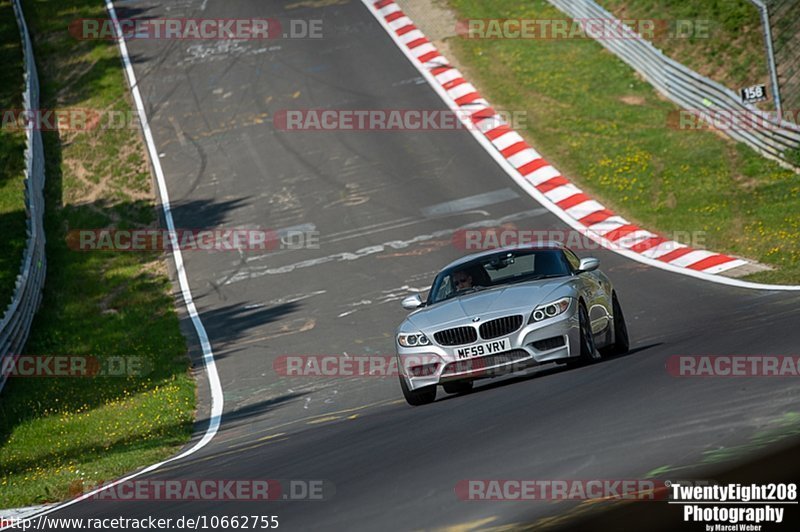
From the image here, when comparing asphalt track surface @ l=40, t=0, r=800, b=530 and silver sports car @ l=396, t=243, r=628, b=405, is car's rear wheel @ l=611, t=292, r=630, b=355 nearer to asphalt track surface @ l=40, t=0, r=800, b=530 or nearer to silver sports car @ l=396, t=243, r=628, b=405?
silver sports car @ l=396, t=243, r=628, b=405

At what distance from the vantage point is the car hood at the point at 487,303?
42.0ft

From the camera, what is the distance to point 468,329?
12.8m

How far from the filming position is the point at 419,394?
1341 cm

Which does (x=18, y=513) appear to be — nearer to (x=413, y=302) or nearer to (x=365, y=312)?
(x=413, y=302)

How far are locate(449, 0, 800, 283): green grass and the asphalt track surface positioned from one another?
179 centimetres

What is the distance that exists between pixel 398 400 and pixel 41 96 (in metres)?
24.0

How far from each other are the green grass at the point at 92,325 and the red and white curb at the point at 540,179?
762cm

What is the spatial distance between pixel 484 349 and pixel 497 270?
77.6 inches

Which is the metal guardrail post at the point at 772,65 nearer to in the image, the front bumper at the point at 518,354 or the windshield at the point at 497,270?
the windshield at the point at 497,270

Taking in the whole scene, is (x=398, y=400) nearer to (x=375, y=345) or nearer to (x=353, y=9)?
(x=375, y=345)

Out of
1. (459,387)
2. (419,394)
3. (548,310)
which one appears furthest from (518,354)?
(459,387)

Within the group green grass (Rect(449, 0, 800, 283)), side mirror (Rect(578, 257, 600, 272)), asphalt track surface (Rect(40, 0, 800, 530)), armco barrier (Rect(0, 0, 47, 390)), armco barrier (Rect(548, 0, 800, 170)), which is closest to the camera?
asphalt track surface (Rect(40, 0, 800, 530))

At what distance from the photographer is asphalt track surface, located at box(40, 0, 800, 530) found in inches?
345

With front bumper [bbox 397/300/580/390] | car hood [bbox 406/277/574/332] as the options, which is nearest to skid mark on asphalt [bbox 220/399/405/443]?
car hood [bbox 406/277/574/332]
